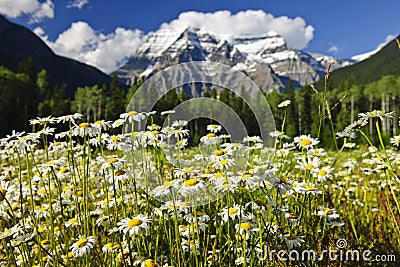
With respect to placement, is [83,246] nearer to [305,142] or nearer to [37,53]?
[305,142]

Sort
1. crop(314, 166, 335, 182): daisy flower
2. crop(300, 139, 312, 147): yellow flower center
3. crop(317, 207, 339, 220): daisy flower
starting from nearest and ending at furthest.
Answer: crop(317, 207, 339, 220): daisy flower < crop(314, 166, 335, 182): daisy flower < crop(300, 139, 312, 147): yellow flower center

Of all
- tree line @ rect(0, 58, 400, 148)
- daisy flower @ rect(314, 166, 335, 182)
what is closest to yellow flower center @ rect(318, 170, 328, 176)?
daisy flower @ rect(314, 166, 335, 182)

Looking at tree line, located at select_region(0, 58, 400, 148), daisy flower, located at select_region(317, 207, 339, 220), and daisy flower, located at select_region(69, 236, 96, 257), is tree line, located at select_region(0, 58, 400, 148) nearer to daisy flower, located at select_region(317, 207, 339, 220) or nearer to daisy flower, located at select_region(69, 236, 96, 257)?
daisy flower, located at select_region(317, 207, 339, 220)

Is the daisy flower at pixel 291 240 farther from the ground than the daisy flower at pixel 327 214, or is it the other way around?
the daisy flower at pixel 327 214

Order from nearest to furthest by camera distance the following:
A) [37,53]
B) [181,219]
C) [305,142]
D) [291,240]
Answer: [291,240] → [181,219] → [305,142] → [37,53]

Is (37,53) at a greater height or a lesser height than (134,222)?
greater

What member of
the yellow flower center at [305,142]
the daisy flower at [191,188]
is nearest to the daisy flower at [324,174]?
the yellow flower center at [305,142]

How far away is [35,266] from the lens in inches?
102

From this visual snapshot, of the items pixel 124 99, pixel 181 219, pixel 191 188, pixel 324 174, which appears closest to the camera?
pixel 191 188

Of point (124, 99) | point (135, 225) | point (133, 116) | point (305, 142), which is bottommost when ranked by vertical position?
point (135, 225)

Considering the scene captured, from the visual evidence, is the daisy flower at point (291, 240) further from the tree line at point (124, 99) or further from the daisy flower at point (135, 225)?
the tree line at point (124, 99)

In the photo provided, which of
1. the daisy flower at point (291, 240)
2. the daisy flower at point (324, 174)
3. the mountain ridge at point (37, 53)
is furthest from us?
the mountain ridge at point (37, 53)

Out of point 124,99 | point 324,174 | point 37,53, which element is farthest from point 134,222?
point 37,53

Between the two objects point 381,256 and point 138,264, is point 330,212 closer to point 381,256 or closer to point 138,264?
point 381,256
